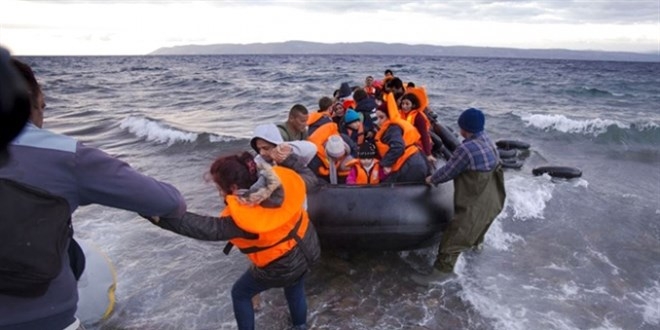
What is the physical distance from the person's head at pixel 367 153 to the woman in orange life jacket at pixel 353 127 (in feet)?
0.81

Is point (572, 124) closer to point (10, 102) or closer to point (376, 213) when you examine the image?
point (376, 213)

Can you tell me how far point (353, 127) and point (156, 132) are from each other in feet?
27.4

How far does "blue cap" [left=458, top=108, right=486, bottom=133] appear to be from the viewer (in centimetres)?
435

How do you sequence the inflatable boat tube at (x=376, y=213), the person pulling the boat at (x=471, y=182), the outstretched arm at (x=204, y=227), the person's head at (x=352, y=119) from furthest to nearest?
the person's head at (x=352, y=119) → the inflatable boat tube at (x=376, y=213) → the person pulling the boat at (x=471, y=182) → the outstretched arm at (x=204, y=227)

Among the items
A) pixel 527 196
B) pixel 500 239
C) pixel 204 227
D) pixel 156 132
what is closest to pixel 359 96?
pixel 500 239

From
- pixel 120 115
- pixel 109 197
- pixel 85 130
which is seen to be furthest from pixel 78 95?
pixel 109 197

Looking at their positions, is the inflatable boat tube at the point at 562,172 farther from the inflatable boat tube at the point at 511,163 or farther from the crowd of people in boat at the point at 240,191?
the crowd of people in boat at the point at 240,191

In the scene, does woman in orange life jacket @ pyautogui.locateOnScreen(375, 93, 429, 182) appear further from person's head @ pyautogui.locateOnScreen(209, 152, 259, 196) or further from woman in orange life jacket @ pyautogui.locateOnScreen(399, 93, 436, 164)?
person's head @ pyautogui.locateOnScreen(209, 152, 259, 196)

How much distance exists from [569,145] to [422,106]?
27.4ft

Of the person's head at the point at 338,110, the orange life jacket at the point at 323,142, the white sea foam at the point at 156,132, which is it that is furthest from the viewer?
the white sea foam at the point at 156,132

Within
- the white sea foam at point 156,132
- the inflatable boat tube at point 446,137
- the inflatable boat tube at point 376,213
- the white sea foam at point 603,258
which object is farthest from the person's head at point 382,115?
the white sea foam at point 156,132

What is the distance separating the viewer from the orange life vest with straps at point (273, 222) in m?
2.72

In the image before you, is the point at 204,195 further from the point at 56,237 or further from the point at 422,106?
the point at 56,237

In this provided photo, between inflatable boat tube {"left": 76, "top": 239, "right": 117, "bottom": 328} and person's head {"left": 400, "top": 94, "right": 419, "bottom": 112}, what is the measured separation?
12.8 ft
